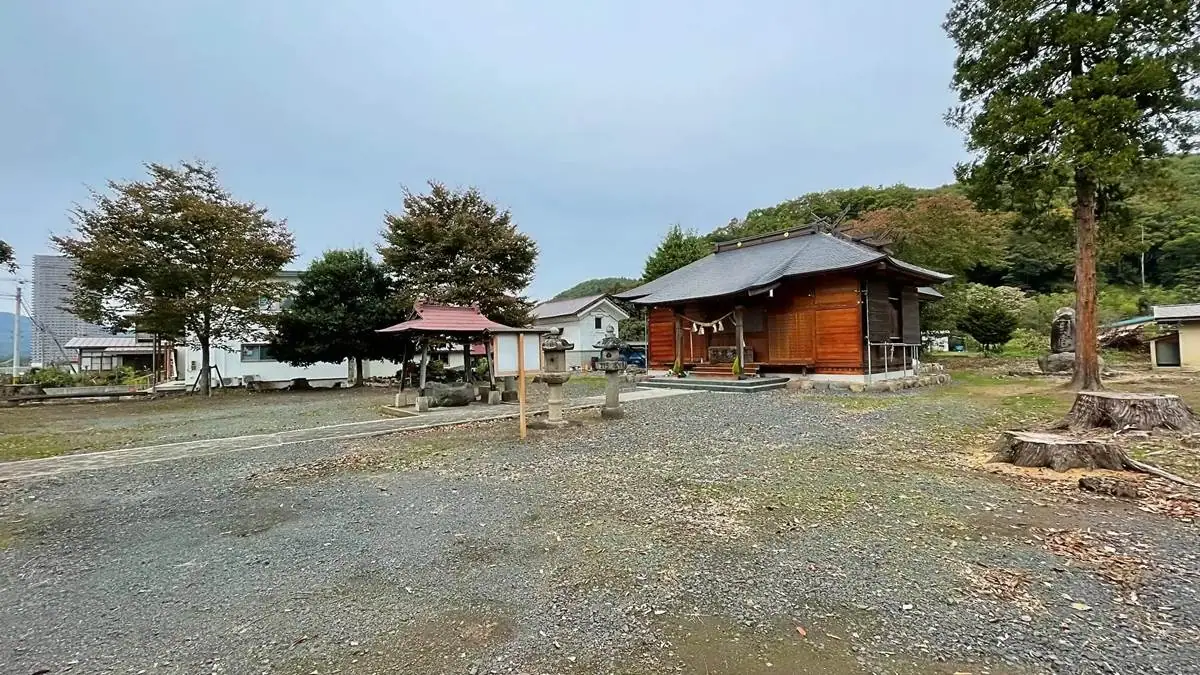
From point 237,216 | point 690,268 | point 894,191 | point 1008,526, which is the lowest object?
point 1008,526

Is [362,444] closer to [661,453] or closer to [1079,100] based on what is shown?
[661,453]

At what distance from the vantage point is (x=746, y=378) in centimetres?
1319

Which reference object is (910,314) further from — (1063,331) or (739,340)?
(1063,331)

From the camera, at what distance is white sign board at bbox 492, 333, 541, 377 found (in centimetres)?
746

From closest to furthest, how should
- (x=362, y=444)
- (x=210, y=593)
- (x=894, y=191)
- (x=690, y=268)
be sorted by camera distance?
(x=210, y=593) → (x=362, y=444) → (x=690, y=268) → (x=894, y=191)

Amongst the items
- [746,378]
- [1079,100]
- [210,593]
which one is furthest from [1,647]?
[1079,100]

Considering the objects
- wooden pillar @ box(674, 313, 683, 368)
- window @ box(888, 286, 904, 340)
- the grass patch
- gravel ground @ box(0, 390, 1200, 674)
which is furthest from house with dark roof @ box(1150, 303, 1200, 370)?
gravel ground @ box(0, 390, 1200, 674)

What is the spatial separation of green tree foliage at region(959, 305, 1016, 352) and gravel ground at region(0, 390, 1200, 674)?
21.5 metres

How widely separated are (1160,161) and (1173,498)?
34.4ft

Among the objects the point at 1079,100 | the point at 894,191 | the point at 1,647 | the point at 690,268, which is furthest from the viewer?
the point at 894,191

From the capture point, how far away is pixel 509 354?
24.8 feet

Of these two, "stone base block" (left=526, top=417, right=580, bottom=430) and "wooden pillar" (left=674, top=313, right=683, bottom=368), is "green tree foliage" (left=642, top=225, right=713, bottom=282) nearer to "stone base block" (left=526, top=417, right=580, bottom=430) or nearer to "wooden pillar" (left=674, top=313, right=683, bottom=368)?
"wooden pillar" (left=674, top=313, right=683, bottom=368)

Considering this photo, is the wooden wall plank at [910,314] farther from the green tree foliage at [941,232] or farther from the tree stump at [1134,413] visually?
the tree stump at [1134,413]

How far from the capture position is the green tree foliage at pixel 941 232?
61.3 ft
